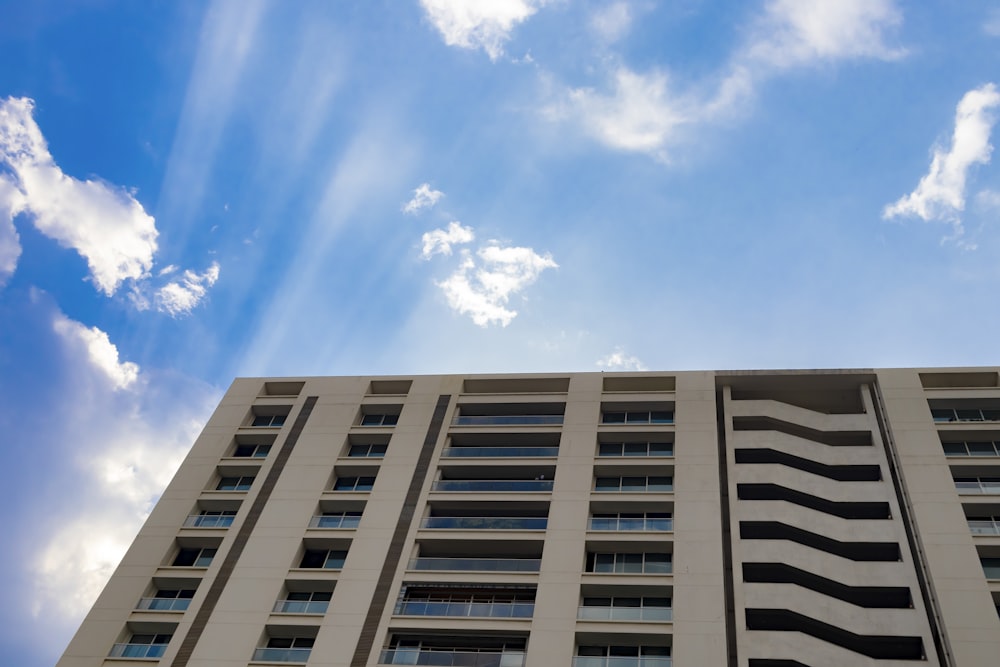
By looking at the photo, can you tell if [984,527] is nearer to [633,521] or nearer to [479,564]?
[633,521]

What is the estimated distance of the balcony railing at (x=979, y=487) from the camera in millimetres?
Result: 44031

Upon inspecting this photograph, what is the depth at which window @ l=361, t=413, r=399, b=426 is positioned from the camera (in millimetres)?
54656

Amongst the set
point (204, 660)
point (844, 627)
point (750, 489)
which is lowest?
point (204, 660)

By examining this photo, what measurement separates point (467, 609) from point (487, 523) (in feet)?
18.3

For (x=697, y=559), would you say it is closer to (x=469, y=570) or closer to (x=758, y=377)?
(x=469, y=570)

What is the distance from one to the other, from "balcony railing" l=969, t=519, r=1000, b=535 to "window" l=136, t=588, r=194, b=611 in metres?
38.6

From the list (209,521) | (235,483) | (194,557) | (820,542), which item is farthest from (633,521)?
(194,557)

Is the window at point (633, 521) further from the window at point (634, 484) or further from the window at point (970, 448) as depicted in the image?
the window at point (970, 448)

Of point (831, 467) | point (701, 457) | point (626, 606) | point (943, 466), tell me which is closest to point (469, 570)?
point (626, 606)

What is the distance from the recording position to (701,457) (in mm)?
47656

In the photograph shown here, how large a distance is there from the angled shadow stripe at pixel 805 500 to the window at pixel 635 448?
4.95 meters

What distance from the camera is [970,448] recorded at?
155 feet

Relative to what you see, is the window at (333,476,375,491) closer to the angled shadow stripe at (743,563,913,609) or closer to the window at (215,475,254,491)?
the window at (215,475,254,491)

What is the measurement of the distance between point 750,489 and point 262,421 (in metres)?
30.6
